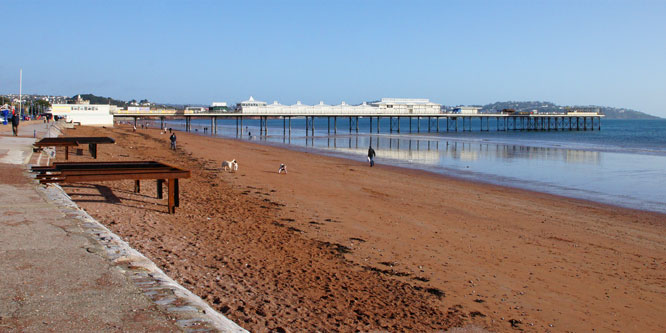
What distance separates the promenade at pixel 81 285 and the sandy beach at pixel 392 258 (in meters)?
0.54

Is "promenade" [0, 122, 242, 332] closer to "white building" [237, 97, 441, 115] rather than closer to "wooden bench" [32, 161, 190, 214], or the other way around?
"wooden bench" [32, 161, 190, 214]

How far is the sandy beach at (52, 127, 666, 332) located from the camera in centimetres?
521

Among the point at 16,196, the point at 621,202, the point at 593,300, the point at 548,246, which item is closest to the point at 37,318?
the point at 16,196

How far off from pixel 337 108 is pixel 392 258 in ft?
216

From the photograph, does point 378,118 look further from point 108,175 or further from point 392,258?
point 392,258

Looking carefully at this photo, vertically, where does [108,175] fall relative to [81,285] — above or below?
above

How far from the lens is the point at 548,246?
30.1 feet

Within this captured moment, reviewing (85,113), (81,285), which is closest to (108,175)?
(81,285)

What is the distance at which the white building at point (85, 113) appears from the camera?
6222cm

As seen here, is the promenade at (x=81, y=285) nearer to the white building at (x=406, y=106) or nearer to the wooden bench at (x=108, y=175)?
the wooden bench at (x=108, y=175)

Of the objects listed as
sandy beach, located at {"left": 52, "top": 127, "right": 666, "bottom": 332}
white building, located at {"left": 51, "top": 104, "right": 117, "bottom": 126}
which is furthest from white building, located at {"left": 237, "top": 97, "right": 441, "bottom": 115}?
sandy beach, located at {"left": 52, "top": 127, "right": 666, "bottom": 332}

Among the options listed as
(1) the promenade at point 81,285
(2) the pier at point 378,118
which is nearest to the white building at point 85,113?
(2) the pier at point 378,118

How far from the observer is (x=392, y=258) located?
24.6ft

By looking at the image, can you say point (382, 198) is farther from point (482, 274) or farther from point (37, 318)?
point (37, 318)
